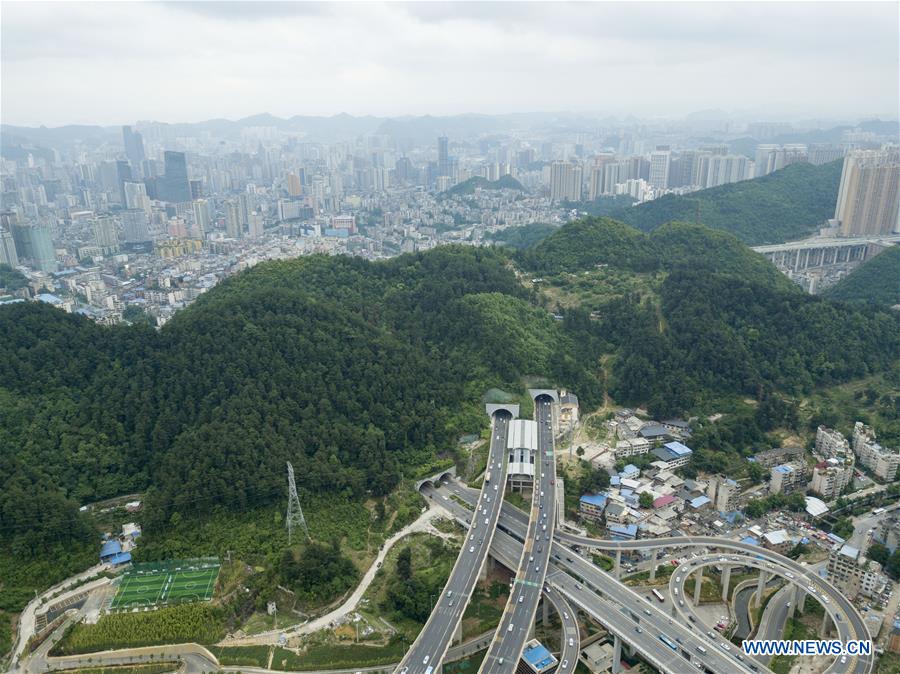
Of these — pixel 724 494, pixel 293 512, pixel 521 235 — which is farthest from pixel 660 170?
pixel 293 512

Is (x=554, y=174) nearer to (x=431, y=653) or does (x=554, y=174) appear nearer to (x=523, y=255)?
(x=523, y=255)

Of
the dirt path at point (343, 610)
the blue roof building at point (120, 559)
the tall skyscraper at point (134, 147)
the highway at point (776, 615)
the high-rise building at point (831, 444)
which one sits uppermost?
the tall skyscraper at point (134, 147)

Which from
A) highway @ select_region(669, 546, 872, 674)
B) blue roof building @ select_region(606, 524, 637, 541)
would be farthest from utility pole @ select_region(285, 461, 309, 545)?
highway @ select_region(669, 546, 872, 674)

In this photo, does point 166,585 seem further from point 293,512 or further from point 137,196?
point 137,196

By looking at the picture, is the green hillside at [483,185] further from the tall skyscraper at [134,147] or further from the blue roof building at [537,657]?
the blue roof building at [537,657]

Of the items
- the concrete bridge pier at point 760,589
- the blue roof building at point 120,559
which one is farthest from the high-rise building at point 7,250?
the concrete bridge pier at point 760,589

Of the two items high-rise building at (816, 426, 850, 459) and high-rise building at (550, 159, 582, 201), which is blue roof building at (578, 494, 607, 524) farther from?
high-rise building at (550, 159, 582, 201)
